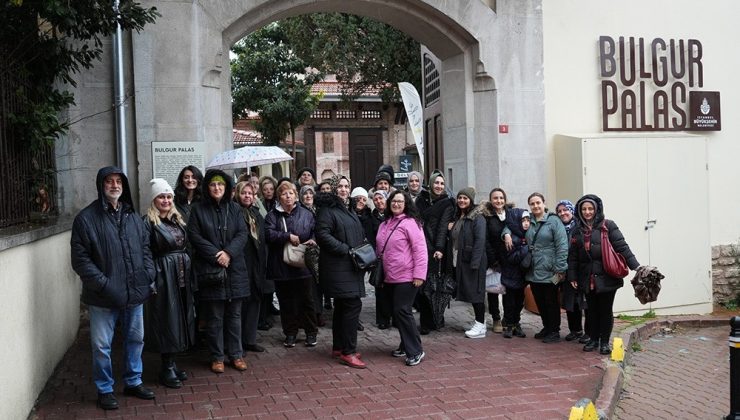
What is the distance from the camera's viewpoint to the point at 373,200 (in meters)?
→ 8.59

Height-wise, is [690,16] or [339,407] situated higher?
[690,16]

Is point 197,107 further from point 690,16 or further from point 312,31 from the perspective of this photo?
point 312,31

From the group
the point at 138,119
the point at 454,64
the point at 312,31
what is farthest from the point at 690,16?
the point at 312,31

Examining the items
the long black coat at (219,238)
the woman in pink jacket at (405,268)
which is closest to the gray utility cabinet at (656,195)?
the woman in pink jacket at (405,268)

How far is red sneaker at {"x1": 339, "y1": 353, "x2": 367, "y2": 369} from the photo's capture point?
22.6 ft

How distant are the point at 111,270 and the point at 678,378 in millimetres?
5867

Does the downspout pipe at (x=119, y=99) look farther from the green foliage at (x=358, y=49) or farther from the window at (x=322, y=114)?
the window at (x=322, y=114)

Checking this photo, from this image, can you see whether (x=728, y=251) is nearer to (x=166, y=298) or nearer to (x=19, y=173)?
(x=166, y=298)

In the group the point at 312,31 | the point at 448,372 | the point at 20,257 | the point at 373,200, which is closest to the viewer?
the point at 20,257

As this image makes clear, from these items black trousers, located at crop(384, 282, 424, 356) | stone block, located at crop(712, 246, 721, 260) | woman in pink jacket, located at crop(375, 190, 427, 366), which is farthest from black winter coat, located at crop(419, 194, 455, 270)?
stone block, located at crop(712, 246, 721, 260)

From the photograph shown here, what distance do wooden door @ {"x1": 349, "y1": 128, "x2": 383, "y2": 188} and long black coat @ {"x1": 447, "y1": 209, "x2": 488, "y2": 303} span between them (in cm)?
2434

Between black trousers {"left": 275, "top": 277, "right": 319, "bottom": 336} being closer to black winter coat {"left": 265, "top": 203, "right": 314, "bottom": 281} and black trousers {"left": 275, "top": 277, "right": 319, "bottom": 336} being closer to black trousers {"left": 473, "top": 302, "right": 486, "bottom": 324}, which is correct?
black winter coat {"left": 265, "top": 203, "right": 314, "bottom": 281}

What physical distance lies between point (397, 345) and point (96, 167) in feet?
13.9

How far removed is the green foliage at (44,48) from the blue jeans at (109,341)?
74.3 inches
